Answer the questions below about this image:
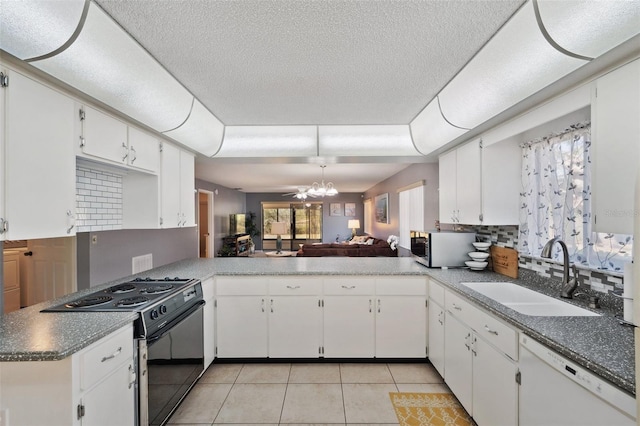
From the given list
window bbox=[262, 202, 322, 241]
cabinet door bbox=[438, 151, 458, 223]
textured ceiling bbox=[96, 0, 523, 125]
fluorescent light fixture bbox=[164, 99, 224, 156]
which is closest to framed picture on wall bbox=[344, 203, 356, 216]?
window bbox=[262, 202, 322, 241]

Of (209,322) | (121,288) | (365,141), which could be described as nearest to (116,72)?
(121,288)

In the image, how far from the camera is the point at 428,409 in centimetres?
203

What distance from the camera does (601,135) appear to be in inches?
53.4

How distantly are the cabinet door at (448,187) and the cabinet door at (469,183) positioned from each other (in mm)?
71

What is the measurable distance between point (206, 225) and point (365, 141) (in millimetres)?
5501

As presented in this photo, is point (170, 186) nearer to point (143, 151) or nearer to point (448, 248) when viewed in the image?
point (143, 151)

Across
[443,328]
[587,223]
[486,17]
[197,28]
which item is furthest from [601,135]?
[197,28]

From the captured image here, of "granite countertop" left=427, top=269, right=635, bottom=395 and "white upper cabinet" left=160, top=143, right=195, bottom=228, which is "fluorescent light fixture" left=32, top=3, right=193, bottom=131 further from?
"granite countertop" left=427, top=269, right=635, bottom=395

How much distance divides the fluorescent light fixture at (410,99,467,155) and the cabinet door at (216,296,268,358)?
2131mm

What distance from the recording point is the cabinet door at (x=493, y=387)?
1.45 meters

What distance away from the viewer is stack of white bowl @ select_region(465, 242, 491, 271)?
2514mm

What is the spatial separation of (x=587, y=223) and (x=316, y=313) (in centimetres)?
212

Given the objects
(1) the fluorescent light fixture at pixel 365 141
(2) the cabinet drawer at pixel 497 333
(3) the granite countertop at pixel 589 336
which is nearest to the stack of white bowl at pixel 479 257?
(3) the granite countertop at pixel 589 336

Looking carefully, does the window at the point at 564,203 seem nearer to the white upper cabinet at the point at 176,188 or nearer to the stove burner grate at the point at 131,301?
the stove burner grate at the point at 131,301
